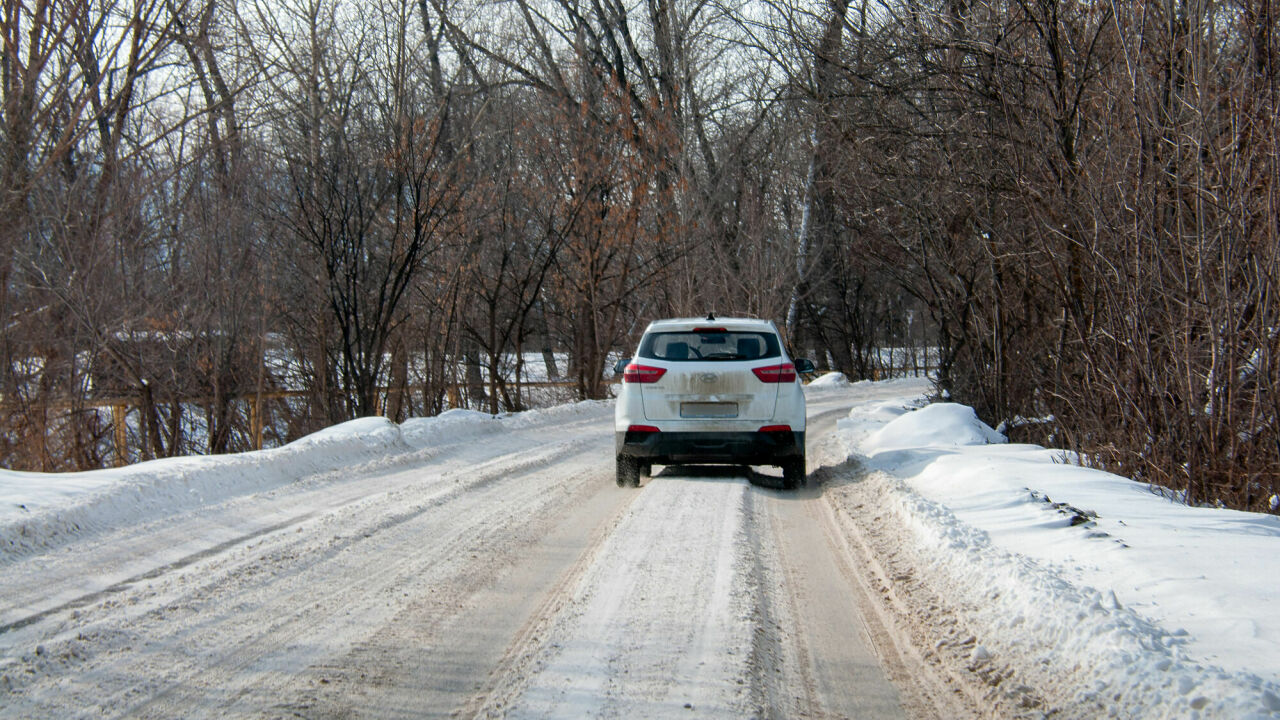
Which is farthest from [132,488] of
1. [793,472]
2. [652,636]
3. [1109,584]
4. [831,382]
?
[831,382]

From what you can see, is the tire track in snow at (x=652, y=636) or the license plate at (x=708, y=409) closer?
the tire track in snow at (x=652, y=636)

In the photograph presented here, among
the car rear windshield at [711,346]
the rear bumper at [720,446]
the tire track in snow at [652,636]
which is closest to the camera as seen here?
the tire track in snow at [652,636]

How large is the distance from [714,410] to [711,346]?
34.2 inches

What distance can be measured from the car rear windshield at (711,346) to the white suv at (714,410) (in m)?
0.03

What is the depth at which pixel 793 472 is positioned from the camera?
9430 mm

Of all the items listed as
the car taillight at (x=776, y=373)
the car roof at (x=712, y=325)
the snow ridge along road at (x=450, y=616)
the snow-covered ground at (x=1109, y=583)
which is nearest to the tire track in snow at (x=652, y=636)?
the snow ridge along road at (x=450, y=616)

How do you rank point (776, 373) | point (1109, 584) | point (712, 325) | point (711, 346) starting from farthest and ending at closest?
point (711, 346) → point (712, 325) → point (776, 373) → point (1109, 584)

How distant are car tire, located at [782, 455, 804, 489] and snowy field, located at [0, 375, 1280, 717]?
0.37 metres

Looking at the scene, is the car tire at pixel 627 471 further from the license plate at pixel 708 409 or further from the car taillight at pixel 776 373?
the car taillight at pixel 776 373

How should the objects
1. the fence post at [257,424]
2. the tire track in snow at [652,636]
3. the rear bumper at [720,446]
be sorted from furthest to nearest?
the fence post at [257,424], the rear bumper at [720,446], the tire track in snow at [652,636]

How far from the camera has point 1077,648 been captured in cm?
401

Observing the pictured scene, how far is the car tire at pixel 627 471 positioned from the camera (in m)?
9.45

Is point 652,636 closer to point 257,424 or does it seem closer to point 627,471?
point 627,471

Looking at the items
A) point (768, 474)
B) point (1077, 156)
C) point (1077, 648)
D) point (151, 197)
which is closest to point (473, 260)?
point (151, 197)
